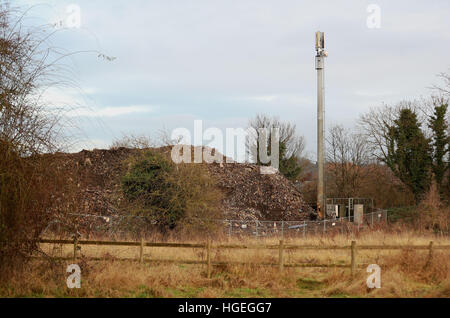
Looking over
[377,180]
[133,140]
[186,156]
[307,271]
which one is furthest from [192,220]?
[377,180]

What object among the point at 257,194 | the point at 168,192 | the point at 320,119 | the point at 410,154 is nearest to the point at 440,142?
the point at 410,154

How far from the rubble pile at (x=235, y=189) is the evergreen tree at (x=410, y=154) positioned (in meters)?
8.05

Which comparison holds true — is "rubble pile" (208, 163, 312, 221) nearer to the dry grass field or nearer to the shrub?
the shrub

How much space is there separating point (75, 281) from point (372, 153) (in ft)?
118

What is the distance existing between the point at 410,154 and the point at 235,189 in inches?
537

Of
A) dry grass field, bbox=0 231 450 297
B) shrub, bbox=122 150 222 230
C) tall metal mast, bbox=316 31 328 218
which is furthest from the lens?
tall metal mast, bbox=316 31 328 218

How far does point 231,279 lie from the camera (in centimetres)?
1257

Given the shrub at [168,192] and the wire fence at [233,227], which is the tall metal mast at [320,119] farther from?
the shrub at [168,192]

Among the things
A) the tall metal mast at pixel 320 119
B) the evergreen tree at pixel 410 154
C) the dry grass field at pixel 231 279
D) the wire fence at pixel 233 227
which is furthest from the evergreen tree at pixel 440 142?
the dry grass field at pixel 231 279

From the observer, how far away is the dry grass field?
1112cm

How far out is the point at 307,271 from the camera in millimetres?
13898

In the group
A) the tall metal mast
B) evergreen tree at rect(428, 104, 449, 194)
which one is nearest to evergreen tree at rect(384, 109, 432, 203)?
evergreen tree at rect(428, 104, 449, 194)

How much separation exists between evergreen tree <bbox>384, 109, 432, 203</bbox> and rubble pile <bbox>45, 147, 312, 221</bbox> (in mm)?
8053
